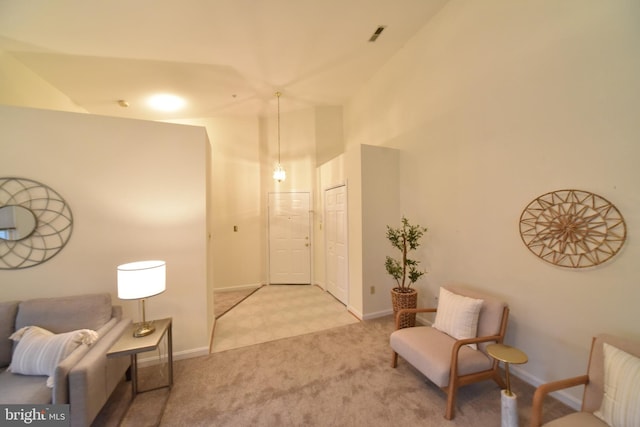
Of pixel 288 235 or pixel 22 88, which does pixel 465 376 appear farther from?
pixel 22 88

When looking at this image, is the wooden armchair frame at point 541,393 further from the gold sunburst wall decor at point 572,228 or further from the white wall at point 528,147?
the gold sunburst wall decor at point 572,228

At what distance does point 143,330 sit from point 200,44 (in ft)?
10.8

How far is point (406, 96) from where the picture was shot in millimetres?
3557

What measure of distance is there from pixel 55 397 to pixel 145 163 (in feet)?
6.42

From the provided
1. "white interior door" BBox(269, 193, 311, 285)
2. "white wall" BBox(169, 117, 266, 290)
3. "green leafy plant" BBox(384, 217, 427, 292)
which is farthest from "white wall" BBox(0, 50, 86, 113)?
"green leafy plant" BBox(384, 217, 427, 292)

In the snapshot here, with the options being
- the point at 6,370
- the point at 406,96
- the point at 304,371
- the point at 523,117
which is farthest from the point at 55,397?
the point at 406,96

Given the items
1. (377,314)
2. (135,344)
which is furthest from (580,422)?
(135,344)

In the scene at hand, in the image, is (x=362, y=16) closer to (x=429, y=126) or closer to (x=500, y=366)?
(x=429, y=126)

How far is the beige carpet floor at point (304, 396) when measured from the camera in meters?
1.79

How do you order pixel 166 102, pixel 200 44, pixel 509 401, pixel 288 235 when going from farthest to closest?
pixel 288 235 < pixel 166 102 < pixel 200 44 < pixel 509 401

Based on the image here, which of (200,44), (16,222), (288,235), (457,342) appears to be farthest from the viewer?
(288,235)

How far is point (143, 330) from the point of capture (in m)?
2.02

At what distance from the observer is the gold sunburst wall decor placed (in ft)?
5.58

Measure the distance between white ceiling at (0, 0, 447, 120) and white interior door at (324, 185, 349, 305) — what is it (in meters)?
2.13
